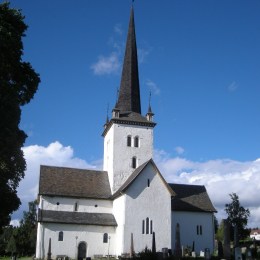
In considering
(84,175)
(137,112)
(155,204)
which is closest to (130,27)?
(137,112)

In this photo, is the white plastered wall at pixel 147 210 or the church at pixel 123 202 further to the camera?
the church at pixel 123 202

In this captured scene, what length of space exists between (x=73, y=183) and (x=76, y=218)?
4.92 meters

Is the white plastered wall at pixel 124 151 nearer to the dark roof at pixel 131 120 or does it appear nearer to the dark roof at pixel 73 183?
the dark roof at pixel 131 120

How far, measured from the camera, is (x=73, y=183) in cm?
4756

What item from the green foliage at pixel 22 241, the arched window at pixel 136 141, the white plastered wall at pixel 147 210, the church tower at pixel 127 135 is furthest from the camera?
the green foliage at pixel 22 241

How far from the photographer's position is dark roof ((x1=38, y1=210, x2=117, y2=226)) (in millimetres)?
42969

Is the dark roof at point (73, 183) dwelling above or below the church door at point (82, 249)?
above

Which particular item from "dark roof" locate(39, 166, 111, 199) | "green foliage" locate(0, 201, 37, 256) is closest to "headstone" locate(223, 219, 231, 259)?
"dark roof" locate(39, 166, 111, 199)

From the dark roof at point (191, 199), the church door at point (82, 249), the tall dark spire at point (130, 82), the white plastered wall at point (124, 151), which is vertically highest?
the tall dark spire at point (130, 82)

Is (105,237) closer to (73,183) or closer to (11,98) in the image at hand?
(73,183)

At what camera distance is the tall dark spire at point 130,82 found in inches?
2018

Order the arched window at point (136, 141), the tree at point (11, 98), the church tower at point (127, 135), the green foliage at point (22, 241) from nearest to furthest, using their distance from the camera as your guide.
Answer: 1. the tree at point (11, 98)
2. the church tower at point (127, 135)
3. the arched window at point (136, 141)
4. the green foliage at point (22, 241)

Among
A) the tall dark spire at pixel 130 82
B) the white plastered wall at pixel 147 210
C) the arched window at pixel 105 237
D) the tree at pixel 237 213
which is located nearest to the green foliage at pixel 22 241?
the arched window at pixel 105 237

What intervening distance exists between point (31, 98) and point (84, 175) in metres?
24.6
